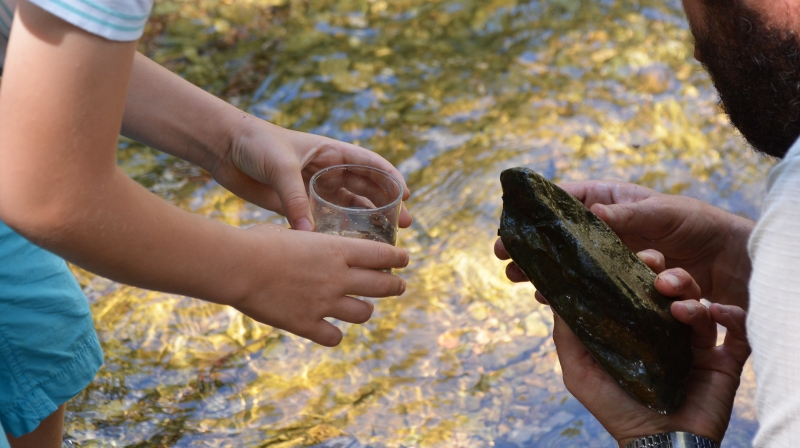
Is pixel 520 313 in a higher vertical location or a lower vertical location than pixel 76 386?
lower

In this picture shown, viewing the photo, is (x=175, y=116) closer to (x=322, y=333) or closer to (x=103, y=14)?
(x=322, y=333)

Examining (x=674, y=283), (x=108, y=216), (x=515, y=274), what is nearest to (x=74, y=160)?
(x=108, y=216)

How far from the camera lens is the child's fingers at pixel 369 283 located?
2217 millimetres

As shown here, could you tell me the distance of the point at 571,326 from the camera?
237 cm

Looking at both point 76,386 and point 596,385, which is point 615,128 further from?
point 76,386

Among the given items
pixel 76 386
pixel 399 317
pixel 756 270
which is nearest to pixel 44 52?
pixel 76 386

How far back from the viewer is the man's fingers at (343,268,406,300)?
222 cm

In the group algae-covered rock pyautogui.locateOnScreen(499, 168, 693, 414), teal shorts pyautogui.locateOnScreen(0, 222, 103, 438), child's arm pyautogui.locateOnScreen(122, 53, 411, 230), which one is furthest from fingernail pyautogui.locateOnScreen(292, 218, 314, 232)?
teal shorts pyautogui.locateOnScreen(0, 222, 103, 438)

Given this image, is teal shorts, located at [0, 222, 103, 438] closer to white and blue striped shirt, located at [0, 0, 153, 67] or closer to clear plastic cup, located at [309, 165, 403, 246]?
clear plastic cup, located at [309, 165, 403, 246]

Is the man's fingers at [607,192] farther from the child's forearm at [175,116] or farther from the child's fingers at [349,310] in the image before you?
the child's forearm at [175,116]

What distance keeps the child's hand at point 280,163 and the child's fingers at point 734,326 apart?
3.60ft

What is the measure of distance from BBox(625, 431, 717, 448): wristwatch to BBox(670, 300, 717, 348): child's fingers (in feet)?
1.17

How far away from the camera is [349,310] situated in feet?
7.45

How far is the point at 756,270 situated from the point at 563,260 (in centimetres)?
64
